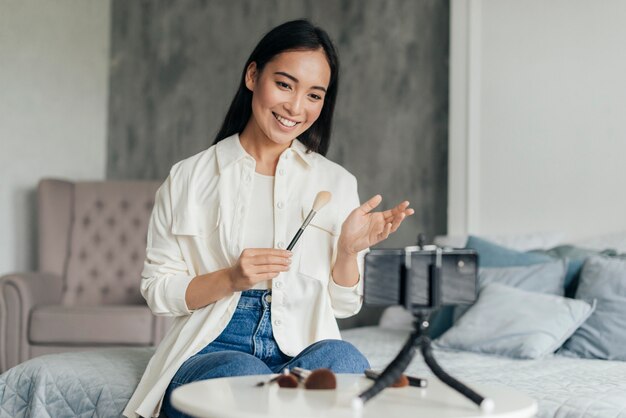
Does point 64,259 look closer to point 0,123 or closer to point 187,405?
point 0,123

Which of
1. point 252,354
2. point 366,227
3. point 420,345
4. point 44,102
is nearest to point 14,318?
point 44,102

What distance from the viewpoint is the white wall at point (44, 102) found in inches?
189

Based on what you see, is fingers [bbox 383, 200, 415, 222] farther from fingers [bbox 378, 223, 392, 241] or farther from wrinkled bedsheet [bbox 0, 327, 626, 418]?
wrinkled bedsheet [bbox 0, 327, 626, 418]

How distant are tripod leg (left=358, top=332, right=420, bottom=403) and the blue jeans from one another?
39 cm

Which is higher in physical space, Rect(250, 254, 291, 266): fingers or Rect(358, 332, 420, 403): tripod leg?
Rect(250, 254, 291, 266): fingers

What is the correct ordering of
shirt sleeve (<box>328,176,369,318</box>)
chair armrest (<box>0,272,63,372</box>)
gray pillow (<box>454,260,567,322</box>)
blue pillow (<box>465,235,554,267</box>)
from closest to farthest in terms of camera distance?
shirt sleeve (<box>328,176,369,318</box>) → gray pillow (<box>454,260,567,322</box>) → blue pillow (<box>465,235,554,267</box>) → chair armrest (<box>0,272,63,372</box>)

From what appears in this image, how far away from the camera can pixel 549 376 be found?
2537mm

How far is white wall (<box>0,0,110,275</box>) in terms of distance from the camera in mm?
4797

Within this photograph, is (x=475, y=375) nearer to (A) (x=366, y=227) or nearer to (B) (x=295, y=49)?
(A) (x=366, y=227)

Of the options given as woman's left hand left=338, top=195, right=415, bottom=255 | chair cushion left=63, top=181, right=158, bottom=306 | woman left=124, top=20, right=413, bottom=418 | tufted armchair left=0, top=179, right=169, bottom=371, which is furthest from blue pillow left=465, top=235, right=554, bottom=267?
chair cushion left=63, top=181, right=158, bottom=306

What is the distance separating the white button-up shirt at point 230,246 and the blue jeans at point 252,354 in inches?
0.9

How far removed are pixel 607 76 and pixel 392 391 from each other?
99.2 inches

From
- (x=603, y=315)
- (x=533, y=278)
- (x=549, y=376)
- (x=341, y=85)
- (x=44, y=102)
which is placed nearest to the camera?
(x=549, y=376)

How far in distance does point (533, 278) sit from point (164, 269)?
164 cm
